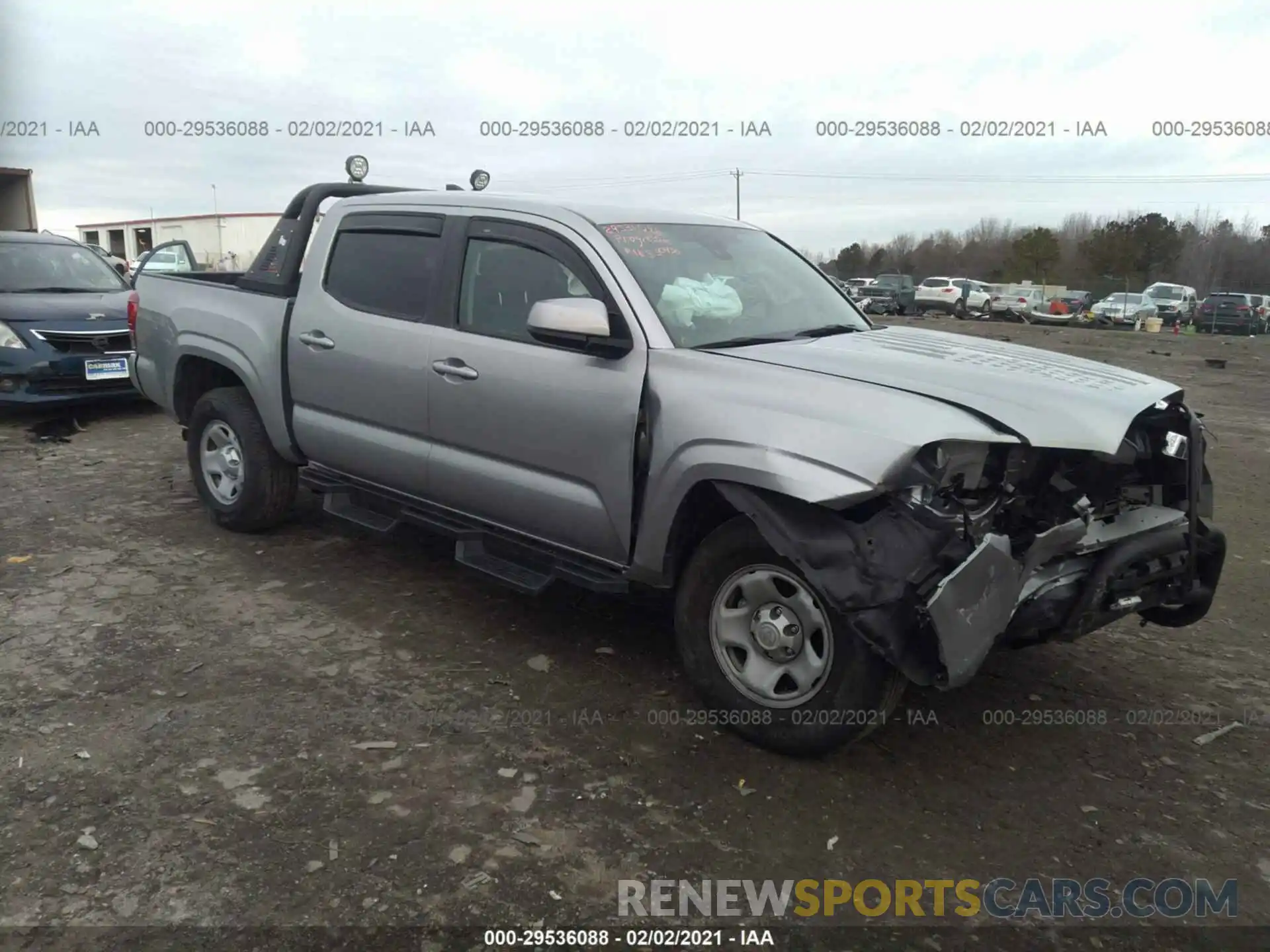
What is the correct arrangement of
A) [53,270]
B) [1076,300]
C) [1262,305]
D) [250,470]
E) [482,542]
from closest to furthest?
[482,542] → [250,470] → [53,270] → [1262,305] → [1076,300]

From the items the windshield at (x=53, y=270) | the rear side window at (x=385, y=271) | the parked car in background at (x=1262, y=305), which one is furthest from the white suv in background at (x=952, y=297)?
the rear side window at (x=385, y=271)

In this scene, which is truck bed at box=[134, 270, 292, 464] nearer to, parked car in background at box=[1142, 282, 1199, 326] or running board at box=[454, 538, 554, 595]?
running board at box=[454, 538, 554, 595]

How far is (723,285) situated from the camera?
3951mm

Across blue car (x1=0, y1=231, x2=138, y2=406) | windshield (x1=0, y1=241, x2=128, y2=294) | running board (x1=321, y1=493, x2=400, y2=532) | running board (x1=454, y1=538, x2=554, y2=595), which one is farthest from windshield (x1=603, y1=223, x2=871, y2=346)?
windshield (x1=0, y1=241, x2=128, y2=294)

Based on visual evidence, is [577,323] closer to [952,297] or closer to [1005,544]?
[1005,544]

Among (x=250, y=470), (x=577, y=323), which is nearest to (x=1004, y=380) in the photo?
(x=577, y=323)

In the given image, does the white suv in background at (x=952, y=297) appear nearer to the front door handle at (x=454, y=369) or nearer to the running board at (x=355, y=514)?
the running board at (x=355, y=514)

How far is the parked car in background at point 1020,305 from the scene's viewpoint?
33812 millimetres

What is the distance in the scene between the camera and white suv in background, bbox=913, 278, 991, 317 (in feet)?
116

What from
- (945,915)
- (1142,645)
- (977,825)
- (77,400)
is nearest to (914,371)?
(977,825)

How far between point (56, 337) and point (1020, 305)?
107 feet

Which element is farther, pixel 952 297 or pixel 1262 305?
pixel 952 297

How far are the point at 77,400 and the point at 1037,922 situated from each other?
857 centimetres

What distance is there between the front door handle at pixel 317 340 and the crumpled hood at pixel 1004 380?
7.05 ft
